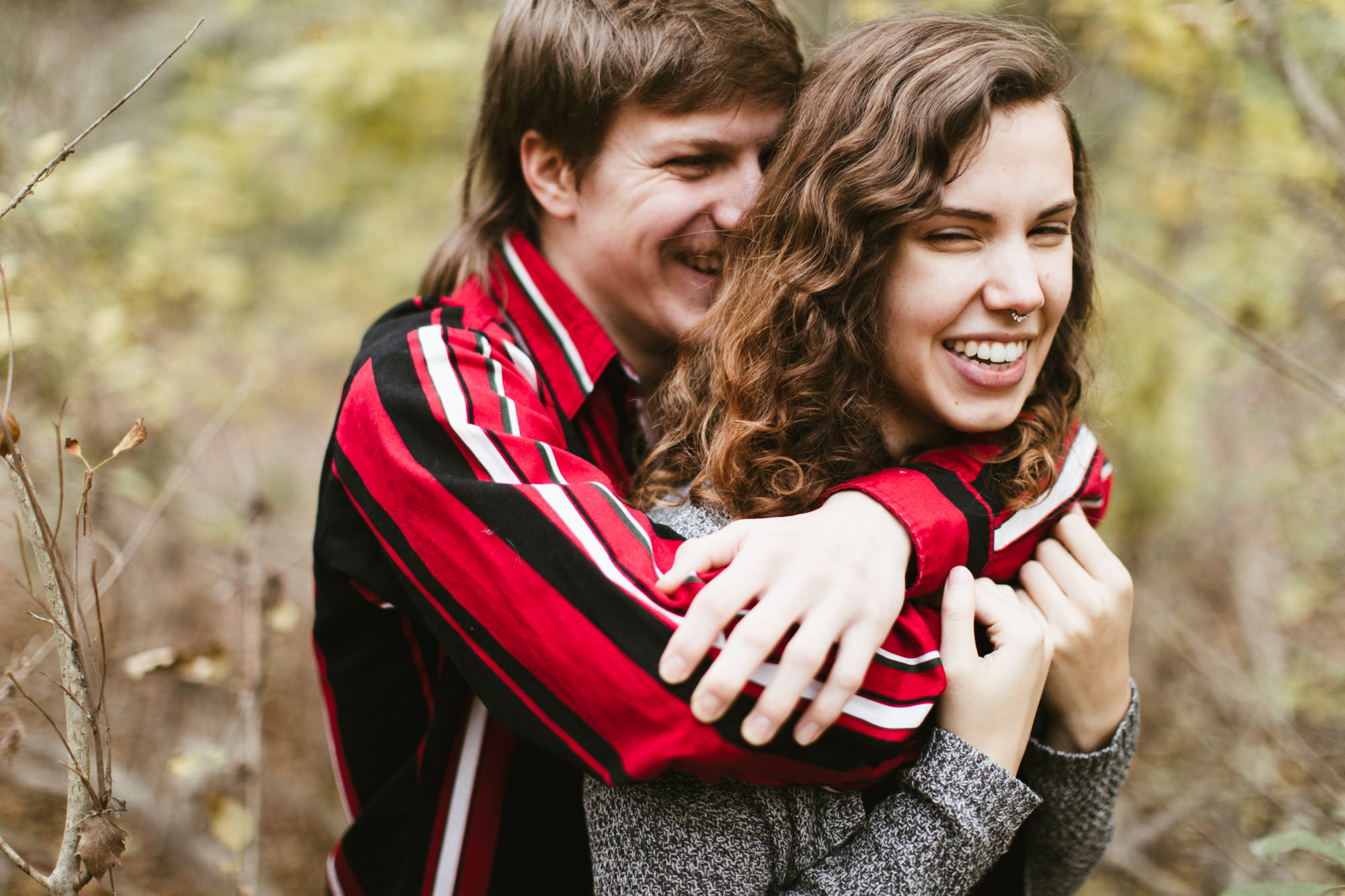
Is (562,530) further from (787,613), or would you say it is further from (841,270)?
(841,270)

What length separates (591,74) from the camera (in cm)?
172

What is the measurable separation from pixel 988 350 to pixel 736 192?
60cm

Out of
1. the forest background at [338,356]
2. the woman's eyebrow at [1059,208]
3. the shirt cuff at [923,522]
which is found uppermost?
the woman's eyebrow at [1059,208]

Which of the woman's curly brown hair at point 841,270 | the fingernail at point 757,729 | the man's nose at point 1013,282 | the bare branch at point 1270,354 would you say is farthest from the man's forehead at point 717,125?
the bare branch at point 1270,354

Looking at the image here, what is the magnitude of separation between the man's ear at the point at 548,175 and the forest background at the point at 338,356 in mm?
882

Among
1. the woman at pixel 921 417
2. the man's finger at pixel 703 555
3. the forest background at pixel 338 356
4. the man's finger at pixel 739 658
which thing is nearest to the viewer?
the man's finger at pixel 739 658

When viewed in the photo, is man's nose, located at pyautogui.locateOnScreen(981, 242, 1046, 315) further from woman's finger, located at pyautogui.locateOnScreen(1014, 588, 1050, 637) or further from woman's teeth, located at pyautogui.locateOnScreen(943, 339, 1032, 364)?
woman's finger, located at pyautogui.locateOnScreen(1014, 588, 1050, 637)

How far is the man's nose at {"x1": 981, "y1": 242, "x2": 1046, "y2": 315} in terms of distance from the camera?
51.7 inches

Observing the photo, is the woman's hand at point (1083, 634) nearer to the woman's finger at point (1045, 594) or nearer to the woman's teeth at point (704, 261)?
the woman's finger at point (1045, 594)

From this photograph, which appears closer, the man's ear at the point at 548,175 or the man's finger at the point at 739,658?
the man's finger at the point at 739,658

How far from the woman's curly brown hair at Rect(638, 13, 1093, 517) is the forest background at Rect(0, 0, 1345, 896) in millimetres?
703

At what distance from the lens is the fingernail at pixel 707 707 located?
976mm

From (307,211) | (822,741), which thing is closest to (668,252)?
(822,741)

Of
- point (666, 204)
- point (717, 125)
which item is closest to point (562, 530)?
point (666, 204)
